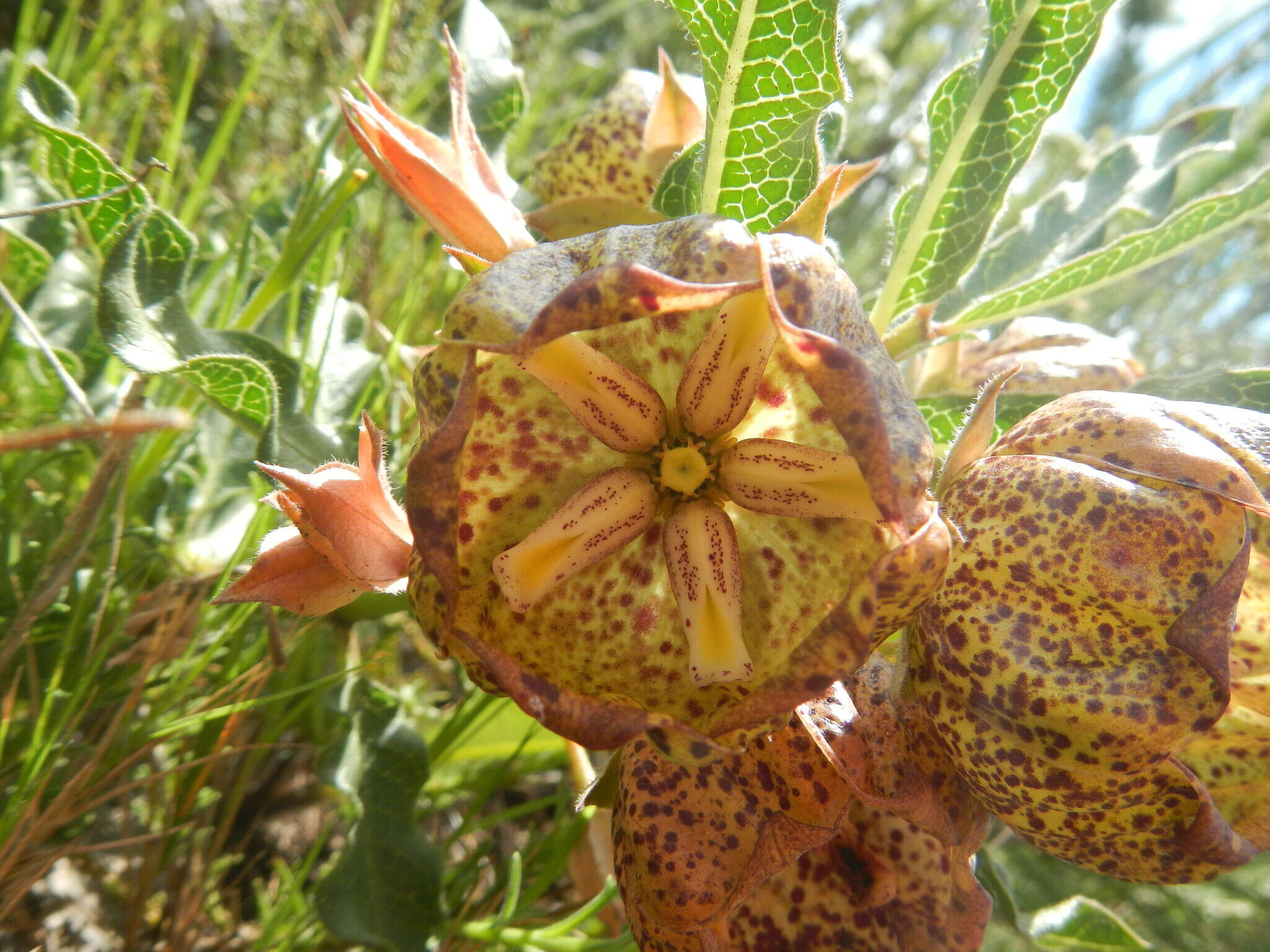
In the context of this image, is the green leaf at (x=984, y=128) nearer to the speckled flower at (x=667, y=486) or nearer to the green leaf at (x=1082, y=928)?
the speckled flower at (x=667, y=486)

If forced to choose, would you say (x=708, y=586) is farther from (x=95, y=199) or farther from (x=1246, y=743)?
(x=95, y=199)

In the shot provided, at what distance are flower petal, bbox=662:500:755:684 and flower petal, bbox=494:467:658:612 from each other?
42 mm

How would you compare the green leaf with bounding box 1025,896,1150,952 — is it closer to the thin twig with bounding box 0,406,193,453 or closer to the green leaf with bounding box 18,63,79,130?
the thin twig with bounding box 0,406,193,453

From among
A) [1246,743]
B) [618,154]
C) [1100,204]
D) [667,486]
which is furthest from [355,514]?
[1100,204]

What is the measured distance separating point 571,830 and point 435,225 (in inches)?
35.4

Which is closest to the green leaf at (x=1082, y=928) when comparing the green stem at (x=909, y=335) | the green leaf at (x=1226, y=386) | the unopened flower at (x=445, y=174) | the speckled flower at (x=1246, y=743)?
the speckled flower at (x=1246, y=743)

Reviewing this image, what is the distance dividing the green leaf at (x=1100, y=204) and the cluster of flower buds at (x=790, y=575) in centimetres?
65

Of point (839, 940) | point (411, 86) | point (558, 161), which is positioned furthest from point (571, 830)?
point (411, 86)

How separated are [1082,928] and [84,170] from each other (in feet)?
5.70

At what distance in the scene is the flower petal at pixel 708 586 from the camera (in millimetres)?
850

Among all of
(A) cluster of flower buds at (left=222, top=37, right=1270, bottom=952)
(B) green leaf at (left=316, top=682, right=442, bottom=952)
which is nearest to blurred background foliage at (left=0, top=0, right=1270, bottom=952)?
(B) green leaf at (left=316, top=682, right=442, bottom=952)

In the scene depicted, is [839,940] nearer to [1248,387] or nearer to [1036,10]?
[1248,387]

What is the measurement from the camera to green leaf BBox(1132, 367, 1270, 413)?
1.21 meters

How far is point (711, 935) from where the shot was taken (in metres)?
0.87
